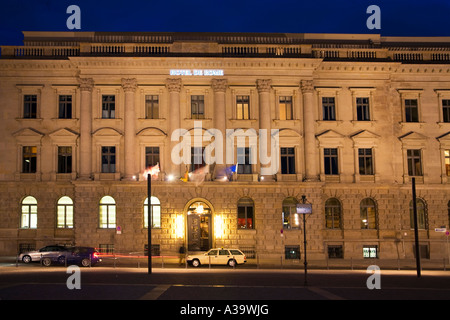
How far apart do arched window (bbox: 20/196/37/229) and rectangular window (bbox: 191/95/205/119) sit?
16.1 metres

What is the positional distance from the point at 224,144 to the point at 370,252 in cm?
1633

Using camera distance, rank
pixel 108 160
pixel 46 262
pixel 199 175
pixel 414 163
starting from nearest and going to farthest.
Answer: pixel 46 262
pixel 199 175
pixel 108 160
pixel 414 163

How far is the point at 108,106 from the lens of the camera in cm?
4628

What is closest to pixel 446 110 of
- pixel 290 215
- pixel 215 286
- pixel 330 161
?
pixel 330 161

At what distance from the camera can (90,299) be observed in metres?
20.1

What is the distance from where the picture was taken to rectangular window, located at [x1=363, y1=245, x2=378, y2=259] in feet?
151

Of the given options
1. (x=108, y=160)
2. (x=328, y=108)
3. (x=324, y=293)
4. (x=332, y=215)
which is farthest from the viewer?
(x=328, y=108)

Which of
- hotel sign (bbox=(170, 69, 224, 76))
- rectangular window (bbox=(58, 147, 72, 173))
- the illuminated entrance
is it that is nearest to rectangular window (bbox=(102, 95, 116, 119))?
rectangular window (bbox=(58, 147, 72, 173))

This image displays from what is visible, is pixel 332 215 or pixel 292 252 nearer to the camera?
pixel 292 252

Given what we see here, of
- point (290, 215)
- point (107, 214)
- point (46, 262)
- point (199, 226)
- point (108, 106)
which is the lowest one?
point (46, 262)

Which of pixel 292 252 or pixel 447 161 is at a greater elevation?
pixel 447 161

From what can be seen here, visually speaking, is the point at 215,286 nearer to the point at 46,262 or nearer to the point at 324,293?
the point at 324,293

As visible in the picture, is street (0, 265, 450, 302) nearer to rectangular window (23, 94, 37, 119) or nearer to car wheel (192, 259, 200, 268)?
car wheel (192, 259, 200, 268)

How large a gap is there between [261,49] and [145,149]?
45.5 ft
